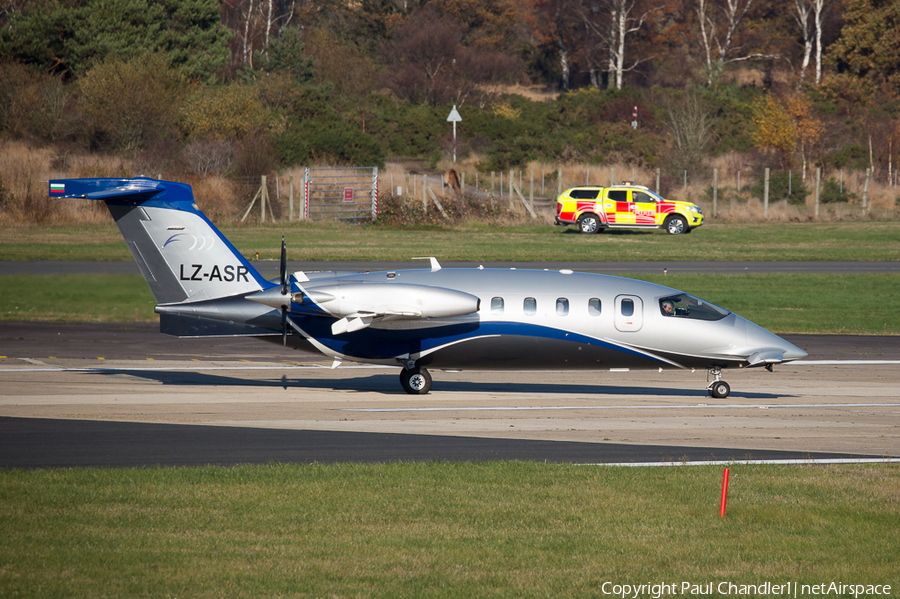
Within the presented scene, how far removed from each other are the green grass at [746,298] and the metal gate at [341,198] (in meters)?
26.0

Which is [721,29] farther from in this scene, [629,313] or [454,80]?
[629,313]

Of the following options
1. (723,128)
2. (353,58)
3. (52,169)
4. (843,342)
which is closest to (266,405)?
(843,342)

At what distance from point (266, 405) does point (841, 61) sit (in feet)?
287

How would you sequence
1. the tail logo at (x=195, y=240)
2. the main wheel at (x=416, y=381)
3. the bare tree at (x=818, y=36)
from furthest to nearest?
the bare tree at (x=818, y=36)
the main wheel at (x=416, y=381)
the tail logo at (x=195, y=240)

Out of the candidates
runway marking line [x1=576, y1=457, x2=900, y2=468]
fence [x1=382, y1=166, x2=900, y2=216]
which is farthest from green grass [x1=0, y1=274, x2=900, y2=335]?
fence [x1=382, y1=166, x2=900, y2=216]

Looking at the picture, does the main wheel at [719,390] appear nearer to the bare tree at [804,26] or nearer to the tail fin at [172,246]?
the tail fin at [172,246]

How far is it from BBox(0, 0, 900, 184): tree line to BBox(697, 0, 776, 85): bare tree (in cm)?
35

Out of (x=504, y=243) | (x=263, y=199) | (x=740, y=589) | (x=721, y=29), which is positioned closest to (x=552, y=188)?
(x=504, y=243)

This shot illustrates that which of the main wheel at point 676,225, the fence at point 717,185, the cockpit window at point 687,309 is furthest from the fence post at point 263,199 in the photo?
the cockpit window at point 687,309

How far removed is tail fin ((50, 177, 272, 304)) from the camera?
66.5 feet

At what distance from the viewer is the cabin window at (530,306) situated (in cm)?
2002

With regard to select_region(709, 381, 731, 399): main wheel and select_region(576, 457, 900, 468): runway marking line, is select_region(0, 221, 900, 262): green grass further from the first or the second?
select_region(576, 457, 900, 468): runway marking line

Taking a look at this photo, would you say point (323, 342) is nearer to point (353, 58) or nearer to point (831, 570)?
point (831, 570)

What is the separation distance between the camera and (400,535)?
1096 centimetres
